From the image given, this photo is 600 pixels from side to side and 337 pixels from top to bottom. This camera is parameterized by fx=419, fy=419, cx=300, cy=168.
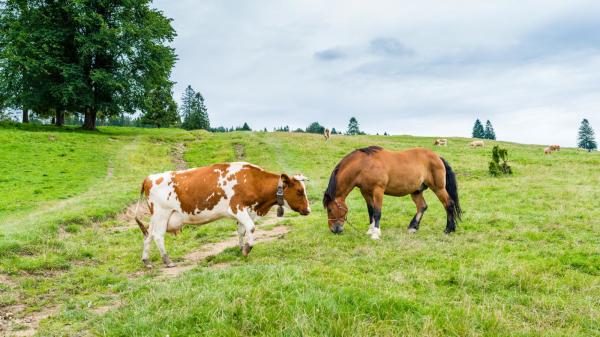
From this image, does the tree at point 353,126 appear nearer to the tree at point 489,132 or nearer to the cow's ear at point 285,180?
the tree at point 489,132

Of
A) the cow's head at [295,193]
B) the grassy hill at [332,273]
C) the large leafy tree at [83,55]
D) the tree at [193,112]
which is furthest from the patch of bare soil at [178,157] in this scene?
the tree at [193,112]

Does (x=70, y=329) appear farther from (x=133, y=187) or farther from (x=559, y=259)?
(x=133, y=187)

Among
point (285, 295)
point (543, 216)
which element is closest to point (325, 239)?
point (285, 295)

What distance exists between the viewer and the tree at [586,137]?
10450 centimetres

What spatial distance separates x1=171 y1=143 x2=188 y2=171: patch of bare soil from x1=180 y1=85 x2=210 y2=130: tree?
61.7 metres

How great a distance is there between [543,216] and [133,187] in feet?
58.8

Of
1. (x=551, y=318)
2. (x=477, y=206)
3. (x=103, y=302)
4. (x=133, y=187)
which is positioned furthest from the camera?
(x=133, y=187)

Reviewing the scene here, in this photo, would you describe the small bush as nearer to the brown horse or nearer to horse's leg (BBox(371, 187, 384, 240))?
the brown horse

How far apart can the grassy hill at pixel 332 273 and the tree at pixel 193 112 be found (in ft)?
274

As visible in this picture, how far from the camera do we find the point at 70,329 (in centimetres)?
559

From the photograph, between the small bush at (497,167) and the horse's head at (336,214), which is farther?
the small bush at (497,167)

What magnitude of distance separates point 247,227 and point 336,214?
3.08m

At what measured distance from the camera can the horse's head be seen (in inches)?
447

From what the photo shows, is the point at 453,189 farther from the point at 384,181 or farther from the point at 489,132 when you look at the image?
the point at 489,132
